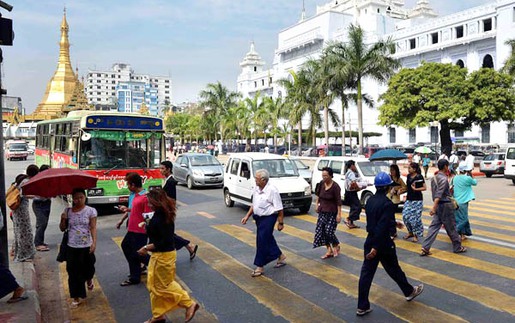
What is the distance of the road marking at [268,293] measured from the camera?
556 centimetres

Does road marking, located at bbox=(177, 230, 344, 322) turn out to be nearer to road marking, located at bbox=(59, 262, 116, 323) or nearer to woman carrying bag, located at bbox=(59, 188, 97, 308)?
road marking, located at bbox=(59, 262, 116, 323)

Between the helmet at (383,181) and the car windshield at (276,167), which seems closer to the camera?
the helmet at (383,181)

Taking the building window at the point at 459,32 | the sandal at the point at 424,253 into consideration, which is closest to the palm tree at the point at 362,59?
the sandal at the point at 424,253

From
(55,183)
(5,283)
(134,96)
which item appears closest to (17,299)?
(5,283)

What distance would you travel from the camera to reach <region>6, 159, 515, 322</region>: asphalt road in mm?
5637

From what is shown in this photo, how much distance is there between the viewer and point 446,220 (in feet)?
27.2

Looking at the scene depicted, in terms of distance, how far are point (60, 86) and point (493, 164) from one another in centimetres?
8556

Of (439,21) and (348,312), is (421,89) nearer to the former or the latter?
(439,21)

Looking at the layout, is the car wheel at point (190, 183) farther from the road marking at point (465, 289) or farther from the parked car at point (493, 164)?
the parked car at point (493, 164)

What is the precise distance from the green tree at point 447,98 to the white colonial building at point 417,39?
5.45 ft

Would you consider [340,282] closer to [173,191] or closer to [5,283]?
[173,191]

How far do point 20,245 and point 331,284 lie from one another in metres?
5.10

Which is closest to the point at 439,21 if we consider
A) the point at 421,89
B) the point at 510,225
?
the point at 421,89

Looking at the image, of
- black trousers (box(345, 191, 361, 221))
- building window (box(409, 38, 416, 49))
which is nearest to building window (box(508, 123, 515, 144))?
building window (box(409, 38, 416, 49))
